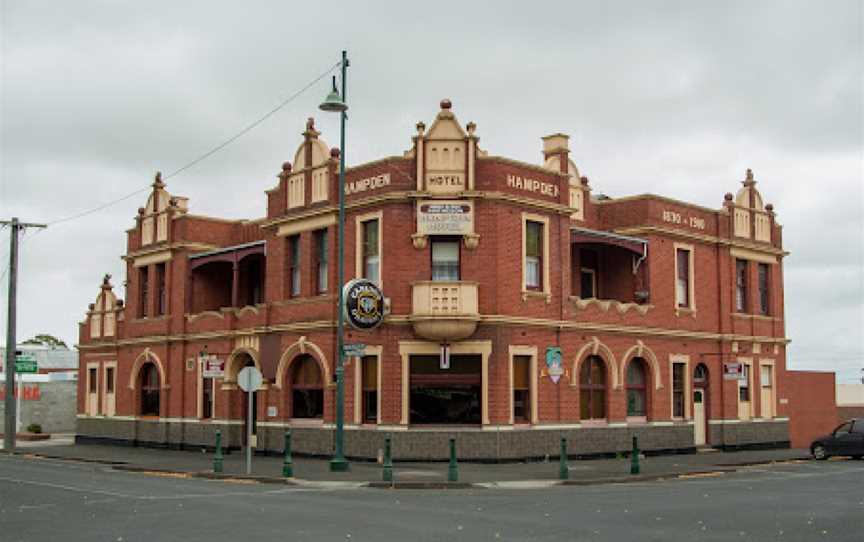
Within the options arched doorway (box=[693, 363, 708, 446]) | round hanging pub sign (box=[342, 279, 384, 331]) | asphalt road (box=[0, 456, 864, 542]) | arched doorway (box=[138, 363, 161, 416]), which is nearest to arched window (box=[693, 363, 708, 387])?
arched doorway (box=[693, 363, 708, 446])

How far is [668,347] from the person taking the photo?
115 feet

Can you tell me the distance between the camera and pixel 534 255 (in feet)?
101

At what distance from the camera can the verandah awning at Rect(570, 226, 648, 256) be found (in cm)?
3259

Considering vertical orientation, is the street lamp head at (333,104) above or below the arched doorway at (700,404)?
above

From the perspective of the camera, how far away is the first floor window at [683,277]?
118 ft

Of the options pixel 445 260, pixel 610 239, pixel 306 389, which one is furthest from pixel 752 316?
pixel 306 389

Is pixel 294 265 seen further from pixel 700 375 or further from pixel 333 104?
pixel 700 375

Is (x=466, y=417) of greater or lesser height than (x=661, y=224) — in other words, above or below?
below

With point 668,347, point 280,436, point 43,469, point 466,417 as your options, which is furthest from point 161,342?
point 668,347

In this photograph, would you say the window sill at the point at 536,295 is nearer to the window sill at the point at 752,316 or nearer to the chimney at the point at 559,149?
the chimney at the point at 559,149

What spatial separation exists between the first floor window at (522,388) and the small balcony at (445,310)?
2125mm

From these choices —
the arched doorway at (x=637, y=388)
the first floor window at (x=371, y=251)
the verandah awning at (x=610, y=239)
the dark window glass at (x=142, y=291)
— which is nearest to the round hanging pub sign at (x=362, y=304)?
the first floor window at (x=371, y=251)

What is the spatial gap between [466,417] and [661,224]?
11.3 meters

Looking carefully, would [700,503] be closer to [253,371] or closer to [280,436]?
[253,371]
